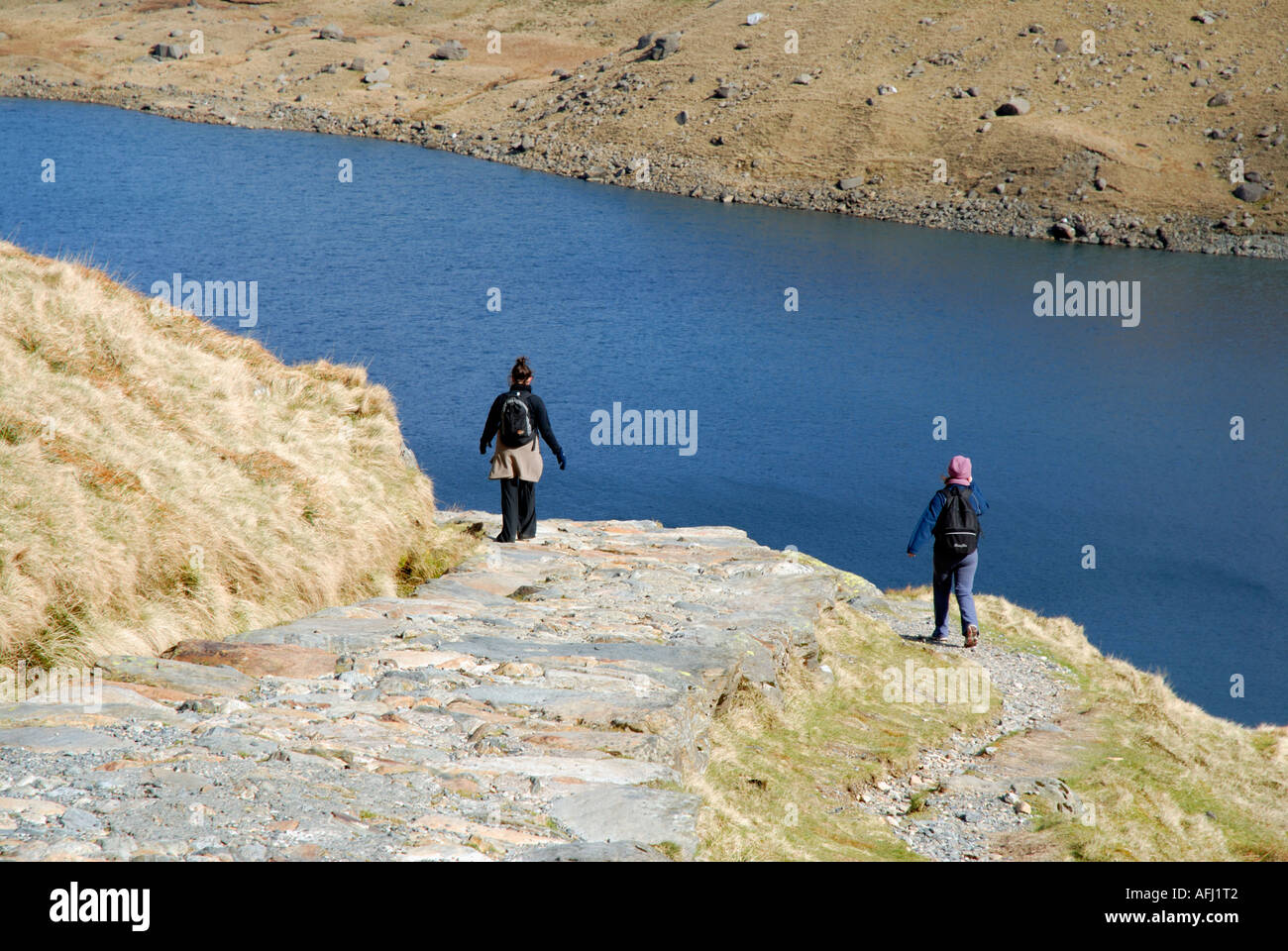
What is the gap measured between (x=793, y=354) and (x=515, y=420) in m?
58.5


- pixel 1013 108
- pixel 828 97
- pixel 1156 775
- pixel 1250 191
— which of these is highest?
pixel 828 97

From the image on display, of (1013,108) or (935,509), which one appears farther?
(1013,108)

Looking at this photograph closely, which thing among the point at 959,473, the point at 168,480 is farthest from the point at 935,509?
the point at 168,480

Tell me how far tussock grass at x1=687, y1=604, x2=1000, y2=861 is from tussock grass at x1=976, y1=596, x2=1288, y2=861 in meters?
2.08

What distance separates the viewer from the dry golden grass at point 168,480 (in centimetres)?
1080

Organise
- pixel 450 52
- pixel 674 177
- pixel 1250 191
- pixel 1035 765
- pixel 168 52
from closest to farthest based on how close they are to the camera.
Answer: pixel 1035 765
pixel 1250 191
pixel 674 177
pixel 450 52
pixel 168 52

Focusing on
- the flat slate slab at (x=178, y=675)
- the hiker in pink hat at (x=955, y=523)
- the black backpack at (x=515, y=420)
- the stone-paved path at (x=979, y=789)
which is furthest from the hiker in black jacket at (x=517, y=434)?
the flat slate slab at (x=178, y=675)

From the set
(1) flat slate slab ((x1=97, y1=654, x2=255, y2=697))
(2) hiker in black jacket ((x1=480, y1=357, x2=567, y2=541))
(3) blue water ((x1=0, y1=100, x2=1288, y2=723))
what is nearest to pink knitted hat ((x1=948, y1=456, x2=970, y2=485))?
(2) hiker in black jacket ((x1=480, y1=357, x2=567, y2=541))

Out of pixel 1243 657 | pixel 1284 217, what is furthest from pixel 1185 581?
pixel 1284 217

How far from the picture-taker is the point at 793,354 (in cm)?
7419

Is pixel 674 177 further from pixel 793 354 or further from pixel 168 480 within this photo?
pixel 168 480

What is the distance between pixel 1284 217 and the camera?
307 ft

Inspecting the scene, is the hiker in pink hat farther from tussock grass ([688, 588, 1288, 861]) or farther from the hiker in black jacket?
the hiker in black jacket
